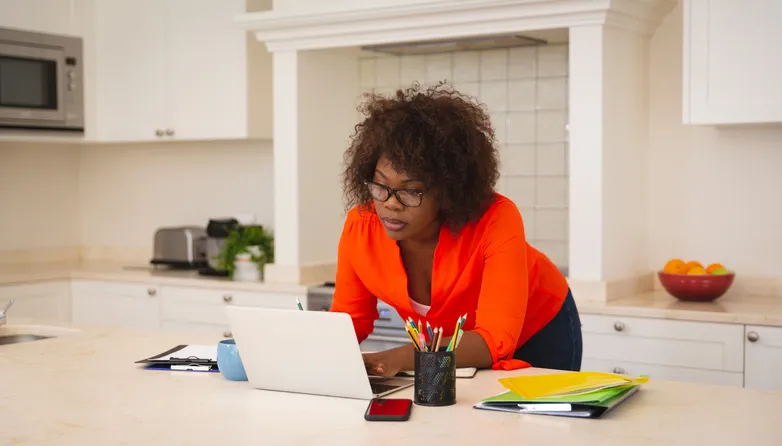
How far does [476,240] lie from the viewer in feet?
7.38

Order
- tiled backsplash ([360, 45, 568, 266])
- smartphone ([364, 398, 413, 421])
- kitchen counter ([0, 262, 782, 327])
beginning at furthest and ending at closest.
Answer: tiled backsplash ([360, 45, 568, 266])
kitchen counter ([0, 262, 782, 327])
smartphone ([364, 398, 413, 421])

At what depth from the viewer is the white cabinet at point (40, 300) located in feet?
15.1

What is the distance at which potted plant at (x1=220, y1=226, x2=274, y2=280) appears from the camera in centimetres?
449

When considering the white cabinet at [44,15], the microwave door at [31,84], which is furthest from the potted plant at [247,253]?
the white cabinet at [44,15]

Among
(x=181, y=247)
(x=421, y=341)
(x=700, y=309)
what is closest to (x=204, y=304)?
(x=181, y=247)

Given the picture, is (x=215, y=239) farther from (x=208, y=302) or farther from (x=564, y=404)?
(x=564, y=404)

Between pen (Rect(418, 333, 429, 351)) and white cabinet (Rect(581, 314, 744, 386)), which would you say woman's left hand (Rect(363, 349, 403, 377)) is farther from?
white cabinet (Rect(581, 314, 744, 386))

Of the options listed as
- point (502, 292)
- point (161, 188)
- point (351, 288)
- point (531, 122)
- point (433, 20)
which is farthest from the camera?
point (161, 188)

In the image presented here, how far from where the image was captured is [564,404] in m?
1.71

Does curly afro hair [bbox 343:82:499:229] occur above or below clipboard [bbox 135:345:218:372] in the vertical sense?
above

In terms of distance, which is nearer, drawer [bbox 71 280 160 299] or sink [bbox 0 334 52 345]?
sink [bbox 0 334 52 345]

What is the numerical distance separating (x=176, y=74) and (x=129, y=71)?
0.33 meters

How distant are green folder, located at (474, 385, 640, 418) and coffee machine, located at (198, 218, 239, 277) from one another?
119 inches

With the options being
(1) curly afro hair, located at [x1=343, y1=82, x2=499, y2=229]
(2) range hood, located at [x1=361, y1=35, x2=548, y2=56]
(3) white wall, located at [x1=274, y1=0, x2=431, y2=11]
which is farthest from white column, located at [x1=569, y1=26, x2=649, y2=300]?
(1) curly afro hair, located at [x1=343, y1=82, x2=499, y2=229]
